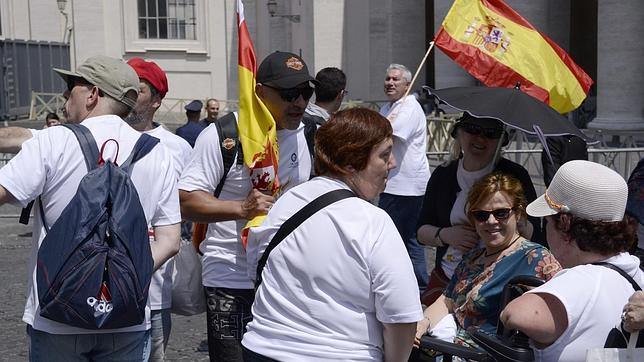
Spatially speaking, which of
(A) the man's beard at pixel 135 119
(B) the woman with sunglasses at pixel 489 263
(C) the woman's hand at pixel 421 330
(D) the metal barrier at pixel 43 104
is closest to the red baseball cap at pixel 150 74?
(A) the man's beard at pixel 135 119

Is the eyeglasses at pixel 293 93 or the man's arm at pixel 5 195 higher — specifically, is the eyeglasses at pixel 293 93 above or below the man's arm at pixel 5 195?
above

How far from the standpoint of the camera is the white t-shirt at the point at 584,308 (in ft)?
9.78

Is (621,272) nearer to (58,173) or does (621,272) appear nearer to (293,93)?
(293,93)

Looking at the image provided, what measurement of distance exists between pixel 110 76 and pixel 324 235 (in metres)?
1.09

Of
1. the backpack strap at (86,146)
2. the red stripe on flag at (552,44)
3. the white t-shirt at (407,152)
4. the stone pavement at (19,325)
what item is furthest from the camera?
the white t-shirt at (407,152)

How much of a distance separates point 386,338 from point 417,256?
5.23 metres

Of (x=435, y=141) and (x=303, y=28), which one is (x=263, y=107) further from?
(x=303, y=28)

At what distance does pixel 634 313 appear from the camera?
2840 millimetres

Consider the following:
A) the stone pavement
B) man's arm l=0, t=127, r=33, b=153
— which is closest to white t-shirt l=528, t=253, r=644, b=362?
man's arm l=0, t=127, r=33, b=153

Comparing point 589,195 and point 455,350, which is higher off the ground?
point 589,195

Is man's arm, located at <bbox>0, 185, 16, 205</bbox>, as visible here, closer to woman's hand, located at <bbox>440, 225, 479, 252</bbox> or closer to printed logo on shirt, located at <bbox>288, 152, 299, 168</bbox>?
printed logo on shirt, located at <bbox>288, 152, 299, 168</bbox>

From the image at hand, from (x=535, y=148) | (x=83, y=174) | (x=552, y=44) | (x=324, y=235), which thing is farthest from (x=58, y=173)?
(x=535, y=148)

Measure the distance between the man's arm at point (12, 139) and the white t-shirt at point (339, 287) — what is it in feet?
3.32

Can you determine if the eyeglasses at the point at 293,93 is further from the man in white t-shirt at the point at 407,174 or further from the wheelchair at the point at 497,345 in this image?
the man in white t-shirt at the point at 407,174
